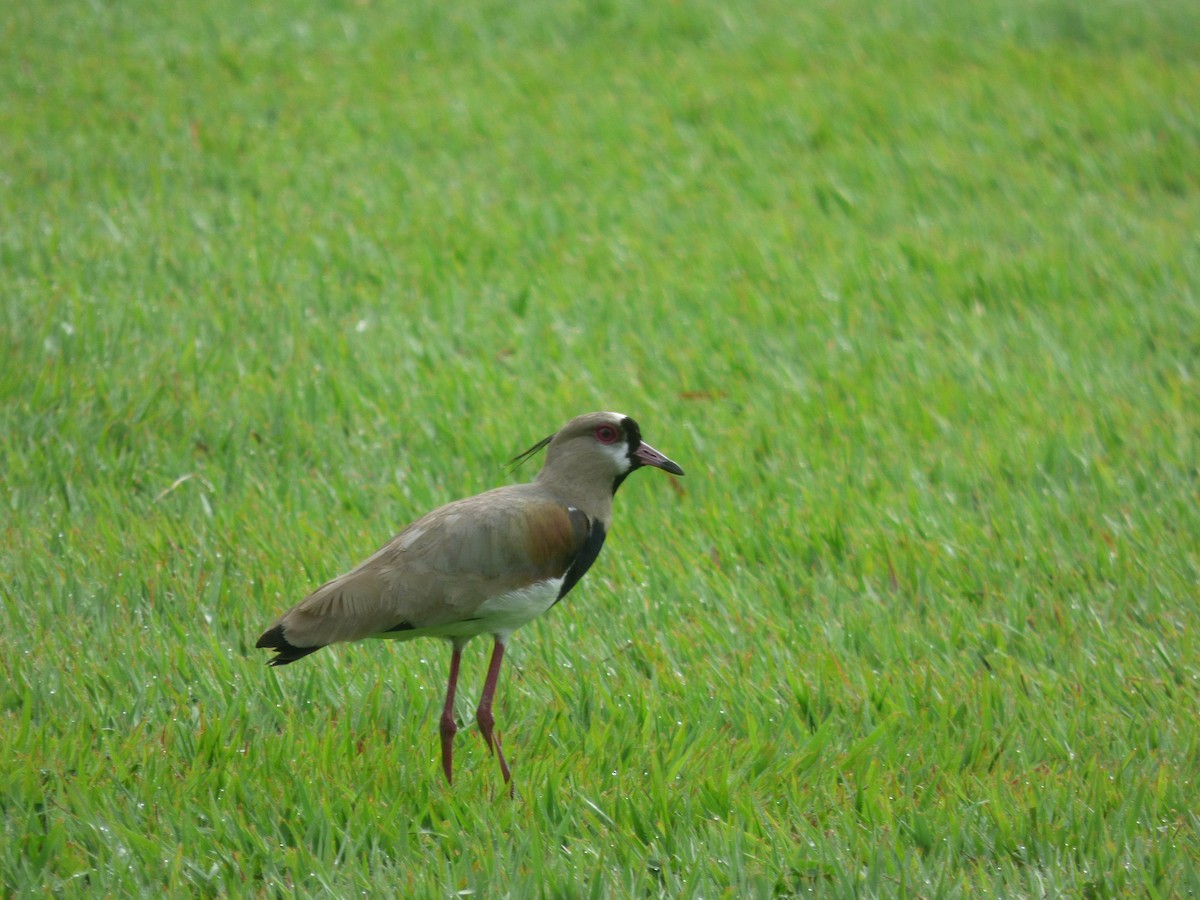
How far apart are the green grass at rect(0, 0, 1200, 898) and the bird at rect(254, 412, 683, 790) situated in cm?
39

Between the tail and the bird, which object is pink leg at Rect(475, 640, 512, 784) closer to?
the bird

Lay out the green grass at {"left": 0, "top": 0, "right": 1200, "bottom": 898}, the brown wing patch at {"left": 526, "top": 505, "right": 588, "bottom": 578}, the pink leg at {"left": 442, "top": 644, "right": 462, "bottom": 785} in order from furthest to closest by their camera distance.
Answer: the brown wing patch at {"left": 526, "top": 505, "right": 588, "bottom": 578} < the pink leg at {"left": 442, "top": 644, "right": 462, "bottom": 785} < the green grass at {"left": 0, "top": 0, "right": 1200, "bottom": 898}

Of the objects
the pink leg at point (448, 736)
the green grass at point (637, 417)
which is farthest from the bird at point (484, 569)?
the green grass at point (637, 417)

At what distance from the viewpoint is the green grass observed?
3848 mm

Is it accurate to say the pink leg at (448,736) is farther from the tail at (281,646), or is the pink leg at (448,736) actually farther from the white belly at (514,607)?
the tail at (281,646)

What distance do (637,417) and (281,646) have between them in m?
2.90

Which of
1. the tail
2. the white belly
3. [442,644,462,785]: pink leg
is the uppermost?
the tail

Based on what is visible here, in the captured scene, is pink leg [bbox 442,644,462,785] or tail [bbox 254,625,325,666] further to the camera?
pink leg [bbox 442,644,462,785]

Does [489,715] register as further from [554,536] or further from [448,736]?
[554,536]

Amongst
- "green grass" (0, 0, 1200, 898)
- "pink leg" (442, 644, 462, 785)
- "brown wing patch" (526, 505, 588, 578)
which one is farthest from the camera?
"brown wing patch" (526, 505, 588, 578)

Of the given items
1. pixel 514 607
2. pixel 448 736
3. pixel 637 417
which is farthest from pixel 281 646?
pixel 637 417

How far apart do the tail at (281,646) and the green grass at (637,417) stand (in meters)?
0.33

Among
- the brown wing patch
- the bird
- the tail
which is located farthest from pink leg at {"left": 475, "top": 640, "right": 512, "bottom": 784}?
the tail

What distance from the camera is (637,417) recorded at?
6.45 m
